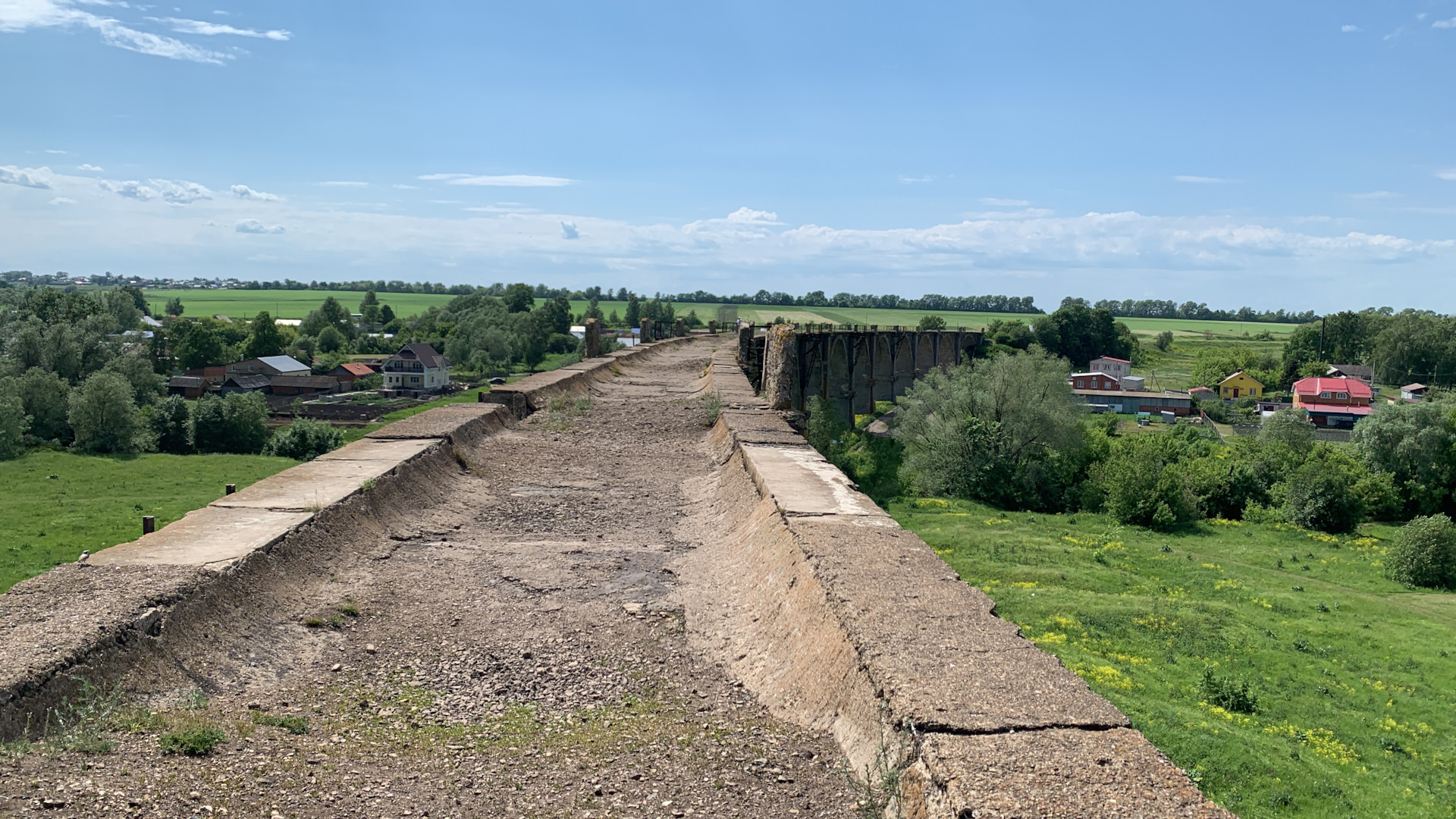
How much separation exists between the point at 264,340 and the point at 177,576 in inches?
3757

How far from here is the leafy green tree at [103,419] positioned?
3906 cm

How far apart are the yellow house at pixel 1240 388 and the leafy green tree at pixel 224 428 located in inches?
2740

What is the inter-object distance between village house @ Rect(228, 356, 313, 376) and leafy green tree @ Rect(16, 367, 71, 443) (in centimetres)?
3225

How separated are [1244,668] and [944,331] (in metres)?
42.6

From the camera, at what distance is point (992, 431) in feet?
85.0

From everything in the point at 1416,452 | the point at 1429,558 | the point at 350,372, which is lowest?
the point at 350,372

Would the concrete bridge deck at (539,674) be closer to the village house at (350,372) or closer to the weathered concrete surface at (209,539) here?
the weathered concrete surface at (209,539)

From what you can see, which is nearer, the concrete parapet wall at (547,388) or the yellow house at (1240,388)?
the concrete parapet wall at (547,388)

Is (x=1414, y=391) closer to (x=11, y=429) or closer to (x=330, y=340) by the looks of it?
(x=11, y=429)

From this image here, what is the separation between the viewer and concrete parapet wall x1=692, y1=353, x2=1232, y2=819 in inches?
124

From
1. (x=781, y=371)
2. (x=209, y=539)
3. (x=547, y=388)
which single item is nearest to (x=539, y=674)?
(x=209, y=539)

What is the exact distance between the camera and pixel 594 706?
4.54 meters

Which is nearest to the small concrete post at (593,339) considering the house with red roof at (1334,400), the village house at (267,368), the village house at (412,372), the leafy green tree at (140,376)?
the leafy green tree at (140,376)

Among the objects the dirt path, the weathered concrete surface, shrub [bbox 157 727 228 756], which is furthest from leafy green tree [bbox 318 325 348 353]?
shrub [bbox 157 727 228 756]
